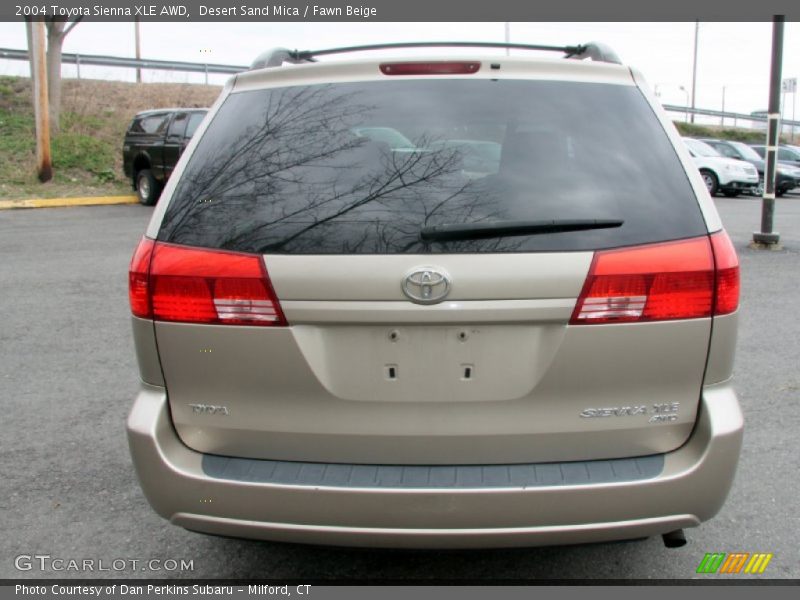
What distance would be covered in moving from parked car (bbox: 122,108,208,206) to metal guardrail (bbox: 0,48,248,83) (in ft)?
34.2

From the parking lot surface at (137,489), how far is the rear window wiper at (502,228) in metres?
1.40

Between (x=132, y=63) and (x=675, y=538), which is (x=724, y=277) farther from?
(x=132, y=63)

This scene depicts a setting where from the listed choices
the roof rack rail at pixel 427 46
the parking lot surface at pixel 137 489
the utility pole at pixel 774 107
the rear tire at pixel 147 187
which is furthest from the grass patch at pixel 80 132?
the roof rack rail at pixel 427 46

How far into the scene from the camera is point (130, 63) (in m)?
28.8

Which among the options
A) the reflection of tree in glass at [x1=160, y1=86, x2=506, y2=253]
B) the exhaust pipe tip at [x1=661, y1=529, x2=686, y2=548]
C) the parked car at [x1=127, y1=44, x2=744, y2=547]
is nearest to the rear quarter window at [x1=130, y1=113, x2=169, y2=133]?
the reflection of tree in glass at [x1=160, y1=86, x2=506, y2=253]

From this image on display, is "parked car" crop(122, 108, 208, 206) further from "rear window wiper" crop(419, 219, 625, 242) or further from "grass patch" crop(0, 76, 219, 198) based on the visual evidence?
"rear window wiper" crop(419, 219, 625, 242)

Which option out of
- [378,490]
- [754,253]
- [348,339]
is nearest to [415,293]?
[348,339]

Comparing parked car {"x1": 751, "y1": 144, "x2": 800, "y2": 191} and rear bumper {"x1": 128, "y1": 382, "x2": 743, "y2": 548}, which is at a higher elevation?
rear bumper {"x1": 128, "y1": 382, "x2": 743, "y2": 548}

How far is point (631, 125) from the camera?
8.29 feet

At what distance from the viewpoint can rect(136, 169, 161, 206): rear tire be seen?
16172 mm

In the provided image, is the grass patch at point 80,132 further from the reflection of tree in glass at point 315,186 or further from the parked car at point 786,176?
the parked car at point 786,176

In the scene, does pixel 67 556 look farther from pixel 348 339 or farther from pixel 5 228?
Result: pixel 5 228

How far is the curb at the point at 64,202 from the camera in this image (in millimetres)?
15927

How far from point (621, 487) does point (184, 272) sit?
143cm
